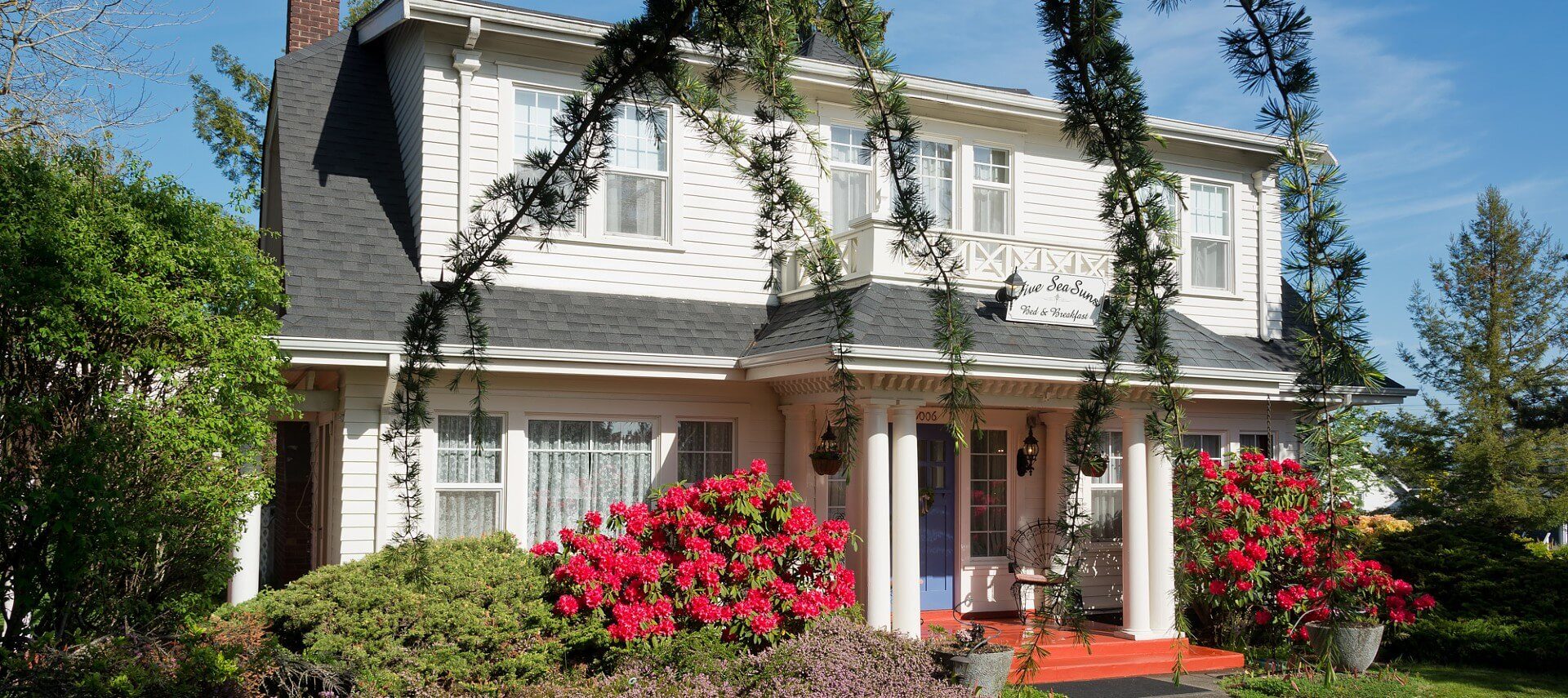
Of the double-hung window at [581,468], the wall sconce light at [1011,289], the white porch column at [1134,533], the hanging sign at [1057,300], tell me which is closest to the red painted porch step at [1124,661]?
the white porch column at [1134,533]

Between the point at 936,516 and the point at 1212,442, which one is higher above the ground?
the point at 1212,442

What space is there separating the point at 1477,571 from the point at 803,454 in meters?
8.29

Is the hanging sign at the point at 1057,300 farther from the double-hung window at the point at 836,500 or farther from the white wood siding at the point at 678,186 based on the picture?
the double-hung window at the point at 836,500

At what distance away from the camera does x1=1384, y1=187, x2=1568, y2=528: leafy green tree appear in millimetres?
18641

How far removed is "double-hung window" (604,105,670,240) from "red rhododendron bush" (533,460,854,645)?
3136 millimetres

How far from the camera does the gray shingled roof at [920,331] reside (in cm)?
1017

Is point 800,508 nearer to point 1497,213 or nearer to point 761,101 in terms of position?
point 761,101

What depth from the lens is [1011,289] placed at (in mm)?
11391

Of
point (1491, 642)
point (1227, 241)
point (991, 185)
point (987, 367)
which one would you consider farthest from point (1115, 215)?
point (1227, 241)

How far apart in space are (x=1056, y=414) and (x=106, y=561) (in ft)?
31.3

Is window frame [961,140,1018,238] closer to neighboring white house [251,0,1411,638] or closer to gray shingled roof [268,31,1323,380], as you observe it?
neighboring white house [251,0,1411,638]

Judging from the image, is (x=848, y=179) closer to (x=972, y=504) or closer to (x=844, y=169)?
(x=844, y=169)

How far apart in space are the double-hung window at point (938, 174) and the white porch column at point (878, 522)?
11.1ft

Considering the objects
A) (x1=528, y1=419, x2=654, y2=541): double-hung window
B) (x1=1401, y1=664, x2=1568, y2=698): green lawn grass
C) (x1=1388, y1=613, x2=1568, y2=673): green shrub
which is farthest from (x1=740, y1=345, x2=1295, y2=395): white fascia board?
(x1=1388, y1=613, x2=1568, y2=673): green shrub
